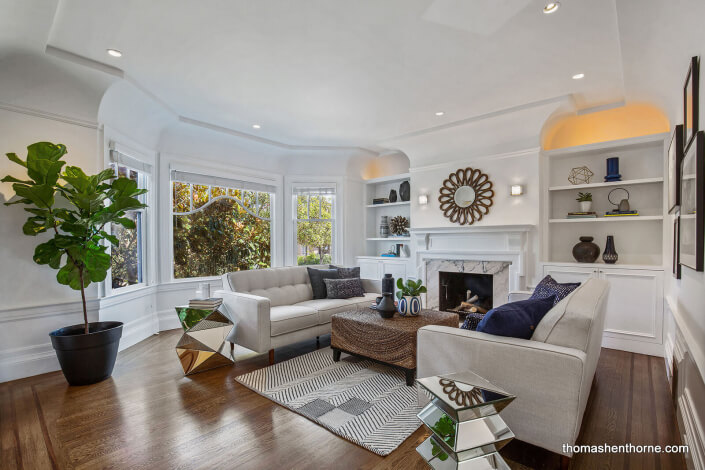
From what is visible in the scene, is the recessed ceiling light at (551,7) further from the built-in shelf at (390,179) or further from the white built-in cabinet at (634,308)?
the built-in shelf at (390,179)

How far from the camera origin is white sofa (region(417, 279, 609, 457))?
1648 mm

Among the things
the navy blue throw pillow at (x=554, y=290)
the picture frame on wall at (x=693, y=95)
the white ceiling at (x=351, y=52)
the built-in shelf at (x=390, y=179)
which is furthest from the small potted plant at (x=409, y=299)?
the built-in shelf at (x=390, y=179)

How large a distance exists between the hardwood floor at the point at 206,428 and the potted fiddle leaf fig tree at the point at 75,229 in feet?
0.66

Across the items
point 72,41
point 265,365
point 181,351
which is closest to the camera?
point 72,41

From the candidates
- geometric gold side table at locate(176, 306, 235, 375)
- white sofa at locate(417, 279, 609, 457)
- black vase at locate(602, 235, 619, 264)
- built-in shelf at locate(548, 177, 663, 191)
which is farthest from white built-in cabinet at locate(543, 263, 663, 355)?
geometric gold side table at locate(176, 306, 235, 375)

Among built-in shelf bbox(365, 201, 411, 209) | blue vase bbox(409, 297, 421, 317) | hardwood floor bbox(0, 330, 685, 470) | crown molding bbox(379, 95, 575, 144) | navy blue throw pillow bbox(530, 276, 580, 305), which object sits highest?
crown molding bbox(379, 95, 575, 144)

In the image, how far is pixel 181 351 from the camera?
3027 mm

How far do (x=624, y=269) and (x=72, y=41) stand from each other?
213 inches

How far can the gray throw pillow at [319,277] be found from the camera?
423 centimetres

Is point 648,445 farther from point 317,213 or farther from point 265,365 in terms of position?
point 317,213

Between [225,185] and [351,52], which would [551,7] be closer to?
[351,52]

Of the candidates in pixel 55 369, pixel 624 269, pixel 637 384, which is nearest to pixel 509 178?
pixel 624 269

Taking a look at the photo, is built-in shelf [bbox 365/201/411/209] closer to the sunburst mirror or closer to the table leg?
the sunburst mirror

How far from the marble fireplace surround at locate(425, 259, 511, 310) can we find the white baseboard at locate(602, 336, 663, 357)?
1.13 metres
